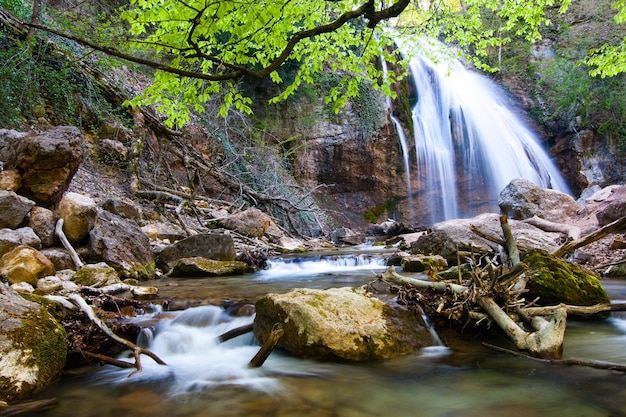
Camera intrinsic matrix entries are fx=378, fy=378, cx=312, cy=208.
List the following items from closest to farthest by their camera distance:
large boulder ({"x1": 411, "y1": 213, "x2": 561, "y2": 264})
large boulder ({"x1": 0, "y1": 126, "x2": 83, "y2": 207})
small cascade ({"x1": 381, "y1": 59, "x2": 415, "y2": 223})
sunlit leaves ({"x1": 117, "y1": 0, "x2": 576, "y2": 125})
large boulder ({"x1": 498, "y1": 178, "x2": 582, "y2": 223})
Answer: sunlit leaves ({"x1": 117, "y1": 0, "x2": 576, "y2": 125}) < large boulder ({"x1": 0, "y1": 126, "x2": 83, "y2": 207}) < large boulder ({"x1": 411, "y1": 213, "x2": 561, "y2": 264}) < large boulder ({"x1": 498, "y1": 178, "x2": 582, "y2": 223}) < small cascade ({"x1": 381, "y1": 59, "x2": 415, "y2": 223})

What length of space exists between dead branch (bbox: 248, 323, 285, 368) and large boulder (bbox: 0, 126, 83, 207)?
427cm

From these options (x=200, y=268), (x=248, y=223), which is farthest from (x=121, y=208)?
(x=248, y=223)

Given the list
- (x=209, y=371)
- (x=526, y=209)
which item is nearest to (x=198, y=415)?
(x=209, y=371)

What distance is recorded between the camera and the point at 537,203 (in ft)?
35.9

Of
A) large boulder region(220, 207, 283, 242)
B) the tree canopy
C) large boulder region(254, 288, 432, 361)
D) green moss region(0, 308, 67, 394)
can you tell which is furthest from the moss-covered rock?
green moss region(0, 308, 67, 394)

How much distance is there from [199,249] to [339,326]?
463cm

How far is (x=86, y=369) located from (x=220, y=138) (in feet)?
31.4

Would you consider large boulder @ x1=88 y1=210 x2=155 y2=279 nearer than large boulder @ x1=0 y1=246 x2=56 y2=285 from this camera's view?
No

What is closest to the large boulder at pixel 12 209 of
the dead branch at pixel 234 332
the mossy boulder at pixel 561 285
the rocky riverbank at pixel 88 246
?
the rocky riverbank at pixel 88 246

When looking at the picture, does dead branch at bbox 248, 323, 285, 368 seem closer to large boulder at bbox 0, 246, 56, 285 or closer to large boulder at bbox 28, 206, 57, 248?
large boulder at bbox 0, 246, 56, 285

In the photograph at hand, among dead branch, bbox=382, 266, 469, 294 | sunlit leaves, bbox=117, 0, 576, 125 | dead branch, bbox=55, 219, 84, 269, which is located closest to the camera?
sunlit leaves, bbox=117, 0, 576, 125

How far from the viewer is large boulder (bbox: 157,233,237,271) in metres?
6.81

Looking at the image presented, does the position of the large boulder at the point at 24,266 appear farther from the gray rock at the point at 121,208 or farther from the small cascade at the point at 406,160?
the small cascade at the point at 406,160

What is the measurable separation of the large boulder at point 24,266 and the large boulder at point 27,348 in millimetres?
1319
